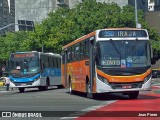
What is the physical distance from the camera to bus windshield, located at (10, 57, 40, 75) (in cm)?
3781

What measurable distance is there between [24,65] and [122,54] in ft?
53.6

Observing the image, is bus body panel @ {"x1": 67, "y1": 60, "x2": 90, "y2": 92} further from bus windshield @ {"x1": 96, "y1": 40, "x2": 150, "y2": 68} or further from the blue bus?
the blue bus

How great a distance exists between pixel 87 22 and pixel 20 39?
26237 mm

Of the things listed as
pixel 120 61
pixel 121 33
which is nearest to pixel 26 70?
pixel 121 33

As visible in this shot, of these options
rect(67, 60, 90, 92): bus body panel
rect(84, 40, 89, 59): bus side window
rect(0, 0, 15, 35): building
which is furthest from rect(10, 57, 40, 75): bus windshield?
rect(0, 0, 15, 35): building

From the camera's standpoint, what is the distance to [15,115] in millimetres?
12000

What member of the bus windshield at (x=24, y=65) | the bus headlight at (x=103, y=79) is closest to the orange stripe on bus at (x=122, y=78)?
the bus headlight at (x=103, y=79)

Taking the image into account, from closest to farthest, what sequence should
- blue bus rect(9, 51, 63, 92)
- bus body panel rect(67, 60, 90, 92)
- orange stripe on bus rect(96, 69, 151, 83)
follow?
orange stripe on bus rect(96, 69, 151, 83) → bus body panel rect(67, 60, 90, 92) → blue bus rect(9, 51, 63, 92)

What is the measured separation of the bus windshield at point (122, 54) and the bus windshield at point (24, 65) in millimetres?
15720

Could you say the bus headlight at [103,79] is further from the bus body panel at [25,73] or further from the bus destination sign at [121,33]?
the bus body panel at [25,73]

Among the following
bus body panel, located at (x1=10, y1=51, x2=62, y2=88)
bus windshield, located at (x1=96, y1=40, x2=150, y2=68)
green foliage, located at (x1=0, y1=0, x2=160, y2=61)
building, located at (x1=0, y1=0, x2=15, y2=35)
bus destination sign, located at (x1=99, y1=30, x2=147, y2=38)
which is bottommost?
bus body panel, located at (x1=10, y1=51, x2=62, y2=88)

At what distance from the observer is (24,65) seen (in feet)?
124

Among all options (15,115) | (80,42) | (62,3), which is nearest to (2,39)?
(62,3)

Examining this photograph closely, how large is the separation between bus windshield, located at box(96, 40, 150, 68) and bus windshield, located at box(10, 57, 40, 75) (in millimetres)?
15720
